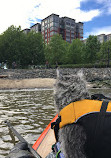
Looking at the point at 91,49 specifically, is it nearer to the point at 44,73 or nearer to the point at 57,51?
the point at 57,51

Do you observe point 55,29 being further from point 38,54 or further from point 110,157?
point 110,157

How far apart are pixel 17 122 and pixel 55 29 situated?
72.0 metres

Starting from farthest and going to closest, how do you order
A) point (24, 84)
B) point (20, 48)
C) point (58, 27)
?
point (58, 27) < point (20, 48) < point (24, 84)

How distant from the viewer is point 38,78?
26281 mm

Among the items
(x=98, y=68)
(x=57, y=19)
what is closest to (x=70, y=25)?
(x=57, y=19)

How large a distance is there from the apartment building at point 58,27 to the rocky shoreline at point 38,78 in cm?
4770

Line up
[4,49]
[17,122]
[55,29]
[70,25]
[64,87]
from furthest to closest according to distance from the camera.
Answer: [70,25], [55,29], [4,49], [17,122], [64,87]

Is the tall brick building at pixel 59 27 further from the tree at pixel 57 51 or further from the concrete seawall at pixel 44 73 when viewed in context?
the concrete seawall at pixel 44 73

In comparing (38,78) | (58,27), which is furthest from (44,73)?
(58,27)

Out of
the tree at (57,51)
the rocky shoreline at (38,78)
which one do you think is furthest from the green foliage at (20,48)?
the rocky shoreline at (38,78)

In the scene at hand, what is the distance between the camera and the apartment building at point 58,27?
7275 centimetres

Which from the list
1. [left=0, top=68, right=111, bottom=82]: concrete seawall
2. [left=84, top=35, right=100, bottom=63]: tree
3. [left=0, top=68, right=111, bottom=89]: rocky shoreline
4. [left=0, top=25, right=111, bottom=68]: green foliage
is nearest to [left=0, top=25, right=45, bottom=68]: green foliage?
[left=0, top=25, right=111, bottom=68]: green foliage

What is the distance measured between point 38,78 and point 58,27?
55.1 metres

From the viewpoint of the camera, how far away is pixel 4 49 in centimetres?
3544
